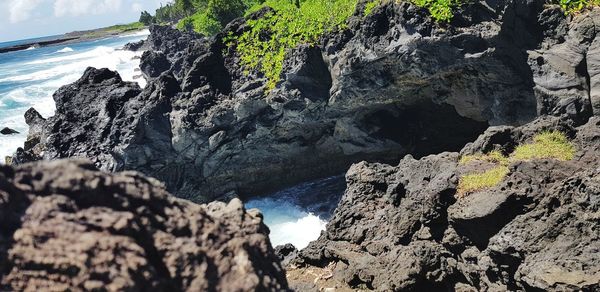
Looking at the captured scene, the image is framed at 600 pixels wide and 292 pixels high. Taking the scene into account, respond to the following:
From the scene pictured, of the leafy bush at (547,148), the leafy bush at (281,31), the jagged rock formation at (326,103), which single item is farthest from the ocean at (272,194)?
the leafy bush at (547,148)

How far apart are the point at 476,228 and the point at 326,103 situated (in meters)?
10.2

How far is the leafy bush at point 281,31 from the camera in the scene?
1916 centimetres

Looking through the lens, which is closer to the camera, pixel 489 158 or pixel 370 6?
pixel 489 158

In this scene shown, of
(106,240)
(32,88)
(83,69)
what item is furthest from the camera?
(83,69)

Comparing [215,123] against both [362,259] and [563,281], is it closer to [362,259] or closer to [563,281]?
[362,259]

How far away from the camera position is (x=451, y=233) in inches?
394

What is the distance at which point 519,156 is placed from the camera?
10688mm

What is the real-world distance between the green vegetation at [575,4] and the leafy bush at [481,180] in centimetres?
590

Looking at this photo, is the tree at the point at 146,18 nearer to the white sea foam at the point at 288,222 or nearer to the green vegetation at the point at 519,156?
the white sea foam at the point at 288,222

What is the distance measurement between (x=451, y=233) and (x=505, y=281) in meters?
1.60

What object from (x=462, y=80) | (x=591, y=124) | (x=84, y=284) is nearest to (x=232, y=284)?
(x=84, y=284)

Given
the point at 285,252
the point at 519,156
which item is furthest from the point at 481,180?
the point at 285,252

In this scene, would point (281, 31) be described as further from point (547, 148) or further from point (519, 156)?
point (547, 148)

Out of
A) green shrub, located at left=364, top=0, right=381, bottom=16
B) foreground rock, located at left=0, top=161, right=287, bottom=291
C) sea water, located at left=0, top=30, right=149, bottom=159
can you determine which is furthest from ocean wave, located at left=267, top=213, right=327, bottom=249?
sea water, located at left=0, top=30, right=149, bottom=159
